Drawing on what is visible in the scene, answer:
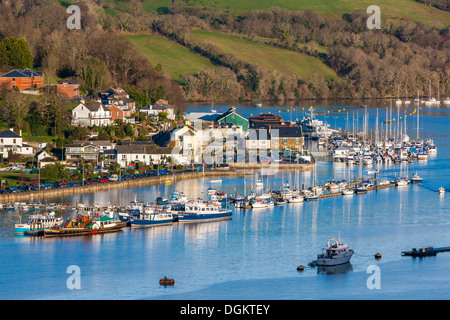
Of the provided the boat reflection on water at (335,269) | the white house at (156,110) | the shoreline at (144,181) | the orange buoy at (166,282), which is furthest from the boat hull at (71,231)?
the white house at (156,110)

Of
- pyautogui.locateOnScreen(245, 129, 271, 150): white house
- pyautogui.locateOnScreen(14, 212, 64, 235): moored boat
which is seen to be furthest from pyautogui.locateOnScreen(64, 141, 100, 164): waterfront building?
pyautogui.locateOnScreen(14, 212, 64, 235): moored boat

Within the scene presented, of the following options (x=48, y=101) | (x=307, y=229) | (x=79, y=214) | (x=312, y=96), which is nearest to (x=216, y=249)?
(x=307, y=229)

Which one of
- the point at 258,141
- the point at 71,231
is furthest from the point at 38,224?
the point at 258,141

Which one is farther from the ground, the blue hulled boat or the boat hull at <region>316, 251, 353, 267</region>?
the blue hulled boat

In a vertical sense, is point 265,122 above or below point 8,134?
below

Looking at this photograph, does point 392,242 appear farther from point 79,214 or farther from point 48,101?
point 48,101

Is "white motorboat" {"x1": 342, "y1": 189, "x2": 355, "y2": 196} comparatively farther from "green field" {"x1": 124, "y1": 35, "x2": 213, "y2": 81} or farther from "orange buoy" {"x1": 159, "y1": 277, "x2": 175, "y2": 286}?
"green field" {"x1": 124, "y1": 35, "x2": 213, "y2": 81}

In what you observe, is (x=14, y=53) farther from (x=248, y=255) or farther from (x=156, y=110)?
(x=248, y=255)
